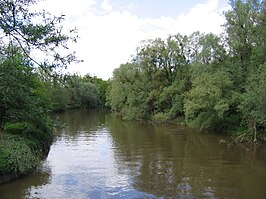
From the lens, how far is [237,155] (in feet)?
81.1

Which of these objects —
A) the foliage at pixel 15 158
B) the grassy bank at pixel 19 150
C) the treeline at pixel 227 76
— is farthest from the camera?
the treeline at pixel 227 76

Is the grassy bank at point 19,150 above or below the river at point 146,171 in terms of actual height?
above

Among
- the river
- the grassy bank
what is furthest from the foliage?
the river

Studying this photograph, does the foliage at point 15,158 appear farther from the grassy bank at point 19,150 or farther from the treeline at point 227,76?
the treeline at point 227,76

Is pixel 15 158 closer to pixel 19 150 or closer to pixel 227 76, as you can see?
pixel 19 150

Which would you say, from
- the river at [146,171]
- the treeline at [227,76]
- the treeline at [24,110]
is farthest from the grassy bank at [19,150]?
the treeline at [227,76]

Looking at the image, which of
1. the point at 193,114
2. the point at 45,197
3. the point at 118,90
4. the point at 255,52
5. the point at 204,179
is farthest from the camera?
the point at 118,90

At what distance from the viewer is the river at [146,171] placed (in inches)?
612

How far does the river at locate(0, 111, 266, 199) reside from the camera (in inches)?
612

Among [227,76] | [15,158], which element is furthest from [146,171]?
[227,76]

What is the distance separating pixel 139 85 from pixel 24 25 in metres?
49.1

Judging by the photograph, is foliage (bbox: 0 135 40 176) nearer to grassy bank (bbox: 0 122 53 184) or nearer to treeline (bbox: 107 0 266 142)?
grassy bank (bbox: 0 122 53 184)

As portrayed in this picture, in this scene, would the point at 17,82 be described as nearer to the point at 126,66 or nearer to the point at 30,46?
the point at 30,46

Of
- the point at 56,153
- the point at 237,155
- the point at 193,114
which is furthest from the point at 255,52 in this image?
the point at 56,153
